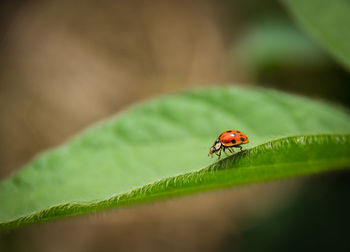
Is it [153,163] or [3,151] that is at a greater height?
[3,151]

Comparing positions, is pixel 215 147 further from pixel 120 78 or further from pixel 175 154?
pixel 120 78

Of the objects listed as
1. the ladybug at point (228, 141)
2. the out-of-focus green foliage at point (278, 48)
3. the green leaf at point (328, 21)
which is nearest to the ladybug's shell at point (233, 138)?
the ladybug at point (228, 141)

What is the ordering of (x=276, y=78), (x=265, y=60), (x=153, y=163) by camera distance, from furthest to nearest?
(x=276, y=78)
(x=265, y=60)
(x=153, y=163)

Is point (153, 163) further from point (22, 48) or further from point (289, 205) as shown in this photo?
point (22, 48)

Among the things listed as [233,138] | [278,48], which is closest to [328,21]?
[233,138]

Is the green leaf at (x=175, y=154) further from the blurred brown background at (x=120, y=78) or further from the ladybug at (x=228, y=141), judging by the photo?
the blurred brown background at (x=120, y=78)

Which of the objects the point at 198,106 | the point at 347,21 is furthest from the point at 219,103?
the point at 347,21
